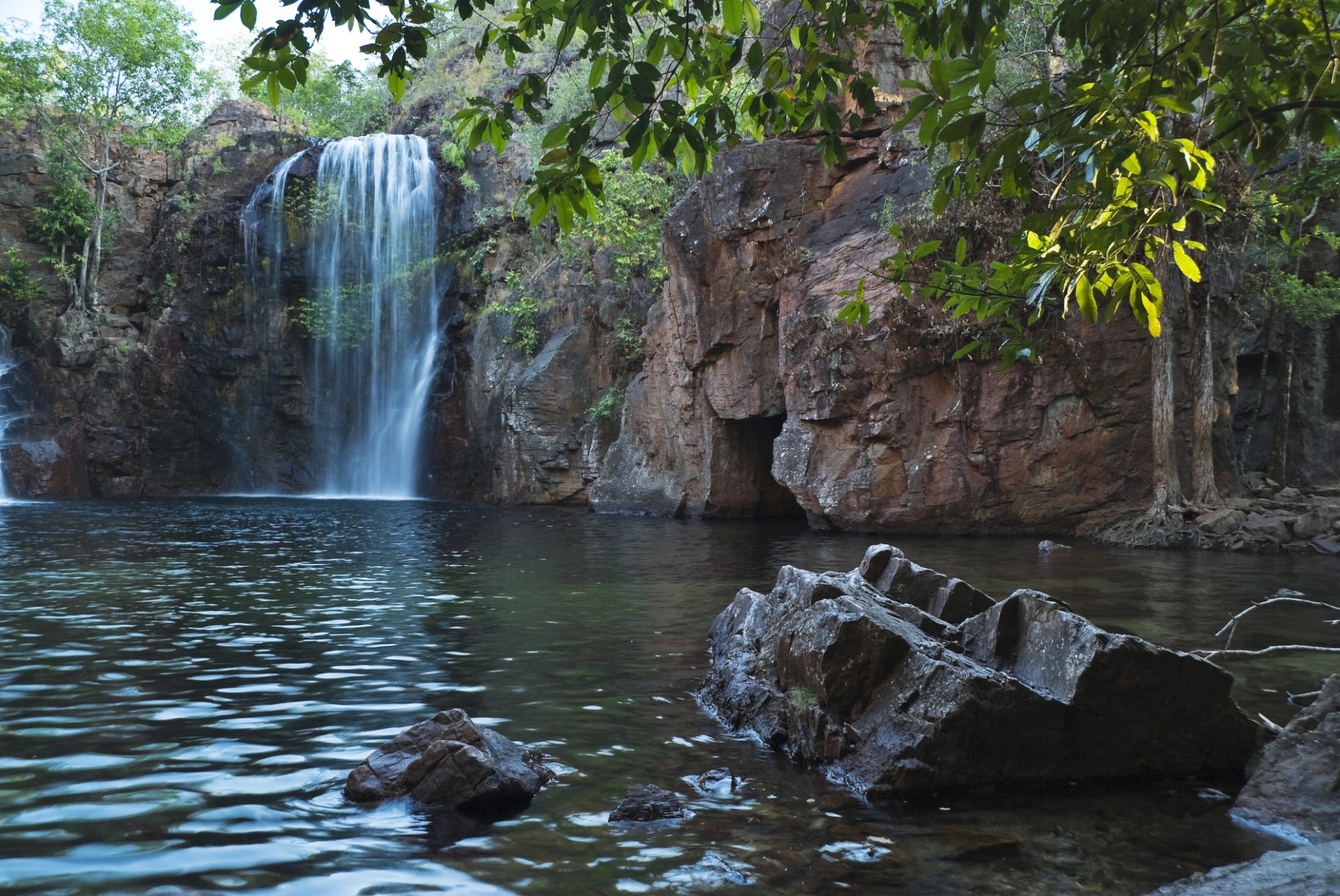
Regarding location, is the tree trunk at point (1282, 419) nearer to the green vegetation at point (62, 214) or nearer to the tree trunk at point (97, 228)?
the tree trunk at point (97, 228)

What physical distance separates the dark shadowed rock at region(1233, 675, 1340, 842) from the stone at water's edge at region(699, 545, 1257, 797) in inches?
22.2

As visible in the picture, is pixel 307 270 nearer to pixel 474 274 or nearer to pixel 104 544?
pixel 474 274

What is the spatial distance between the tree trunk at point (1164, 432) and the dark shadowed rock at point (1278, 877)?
1608cm

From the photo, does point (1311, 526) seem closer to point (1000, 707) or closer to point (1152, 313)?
point (1000, 707)

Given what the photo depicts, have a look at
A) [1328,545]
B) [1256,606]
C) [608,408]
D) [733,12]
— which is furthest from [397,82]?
[608,408]

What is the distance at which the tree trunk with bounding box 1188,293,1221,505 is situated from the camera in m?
18.5

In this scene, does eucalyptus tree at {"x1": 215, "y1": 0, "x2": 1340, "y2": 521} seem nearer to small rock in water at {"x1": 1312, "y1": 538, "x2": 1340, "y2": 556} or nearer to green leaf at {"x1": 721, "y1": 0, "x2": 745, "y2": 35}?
green leaf at {"x1": 721, "y1": 0, "x2": 745, "y2": 35}

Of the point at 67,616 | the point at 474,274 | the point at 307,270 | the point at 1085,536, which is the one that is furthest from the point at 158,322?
the point at 1085,536

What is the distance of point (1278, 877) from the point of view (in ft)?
10.0

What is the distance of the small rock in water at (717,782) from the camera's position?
5.07 m

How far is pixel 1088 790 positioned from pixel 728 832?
6.80 ft

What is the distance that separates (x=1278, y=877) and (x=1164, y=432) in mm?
16685

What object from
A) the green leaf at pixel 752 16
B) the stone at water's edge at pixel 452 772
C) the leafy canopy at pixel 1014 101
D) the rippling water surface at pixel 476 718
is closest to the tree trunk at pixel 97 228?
the rippling water surface at pixel 476 718

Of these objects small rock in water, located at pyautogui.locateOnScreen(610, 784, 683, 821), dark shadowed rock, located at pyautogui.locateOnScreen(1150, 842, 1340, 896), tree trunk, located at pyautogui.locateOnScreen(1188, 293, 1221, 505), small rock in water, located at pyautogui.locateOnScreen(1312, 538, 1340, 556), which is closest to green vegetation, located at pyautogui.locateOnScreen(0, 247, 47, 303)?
tree trunk, located at pyautogui.locateOnScreen(1188, 293, 1221, 505)
